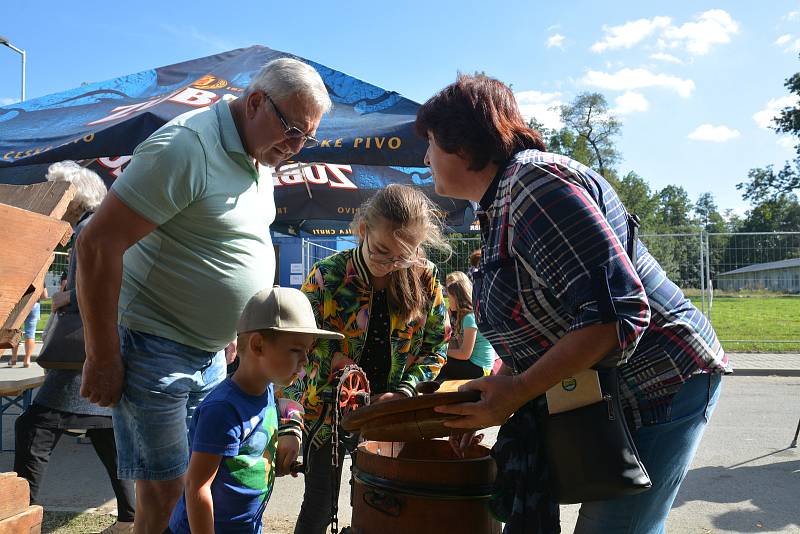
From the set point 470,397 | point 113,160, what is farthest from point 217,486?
point 113,160

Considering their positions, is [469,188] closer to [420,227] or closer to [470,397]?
[470,397]

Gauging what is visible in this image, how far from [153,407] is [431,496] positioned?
0.97 m

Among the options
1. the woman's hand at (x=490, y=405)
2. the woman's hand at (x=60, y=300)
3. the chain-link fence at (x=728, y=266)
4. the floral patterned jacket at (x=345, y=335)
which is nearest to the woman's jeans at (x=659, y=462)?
the woman's hand at (x=490, y=405)

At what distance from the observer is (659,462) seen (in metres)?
1.59

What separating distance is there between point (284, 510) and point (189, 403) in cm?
195

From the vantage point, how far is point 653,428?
5.17 feet

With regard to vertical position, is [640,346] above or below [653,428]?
above

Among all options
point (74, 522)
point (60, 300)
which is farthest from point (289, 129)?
point (74, 522)

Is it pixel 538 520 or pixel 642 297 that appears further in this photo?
pixel 538 520

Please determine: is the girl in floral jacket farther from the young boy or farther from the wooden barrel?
the wooden barrel

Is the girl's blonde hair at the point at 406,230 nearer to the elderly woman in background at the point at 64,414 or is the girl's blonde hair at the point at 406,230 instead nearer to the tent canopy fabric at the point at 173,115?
the elderly woman in background at the point at 64,414

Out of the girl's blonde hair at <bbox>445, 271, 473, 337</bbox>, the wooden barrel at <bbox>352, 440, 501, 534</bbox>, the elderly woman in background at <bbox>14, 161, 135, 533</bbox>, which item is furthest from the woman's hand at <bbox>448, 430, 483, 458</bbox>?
the girl's blonde hair at <bbox>445, 271, 473, 337</bbox>

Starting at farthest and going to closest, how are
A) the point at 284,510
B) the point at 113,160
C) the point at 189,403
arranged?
the point at 113,160 < the point at 284,510 < the point at 189,403

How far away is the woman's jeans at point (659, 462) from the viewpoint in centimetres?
157
